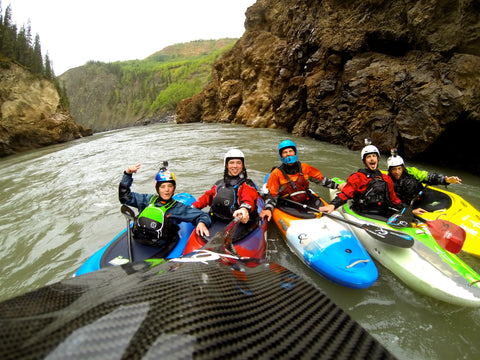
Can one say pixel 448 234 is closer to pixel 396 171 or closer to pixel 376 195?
pixel 376 195

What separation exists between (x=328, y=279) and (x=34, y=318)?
2.87 metres

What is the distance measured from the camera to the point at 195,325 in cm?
80

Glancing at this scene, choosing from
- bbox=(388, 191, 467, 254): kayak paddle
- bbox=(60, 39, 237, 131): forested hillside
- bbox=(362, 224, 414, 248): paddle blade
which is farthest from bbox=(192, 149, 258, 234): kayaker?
bbox=(60, 39, 237, 131): forested hillside

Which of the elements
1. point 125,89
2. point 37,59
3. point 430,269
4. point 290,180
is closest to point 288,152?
point 290,180

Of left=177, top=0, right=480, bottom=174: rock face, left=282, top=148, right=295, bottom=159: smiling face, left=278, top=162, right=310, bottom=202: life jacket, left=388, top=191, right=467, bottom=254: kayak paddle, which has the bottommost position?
left=388, top=191, right=467, bottom=254: kayak paddle

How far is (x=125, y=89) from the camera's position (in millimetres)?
92375

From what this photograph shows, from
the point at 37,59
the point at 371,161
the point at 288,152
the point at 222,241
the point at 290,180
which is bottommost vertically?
the point at 222,241

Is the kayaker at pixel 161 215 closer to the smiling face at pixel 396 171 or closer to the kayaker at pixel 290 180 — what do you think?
the kayaker at pixel 290 180

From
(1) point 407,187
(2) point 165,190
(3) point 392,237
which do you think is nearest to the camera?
(3) point 392,237

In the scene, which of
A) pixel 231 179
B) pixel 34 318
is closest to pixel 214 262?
pixel 34 318

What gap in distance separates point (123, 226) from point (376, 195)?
4.76 meters

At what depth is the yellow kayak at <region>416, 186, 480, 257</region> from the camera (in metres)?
3.28

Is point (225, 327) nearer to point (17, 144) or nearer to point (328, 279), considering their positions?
point (328, 279)

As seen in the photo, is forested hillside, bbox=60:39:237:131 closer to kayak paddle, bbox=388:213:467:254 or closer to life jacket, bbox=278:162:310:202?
life jacket, bbox=278:162:310:202
